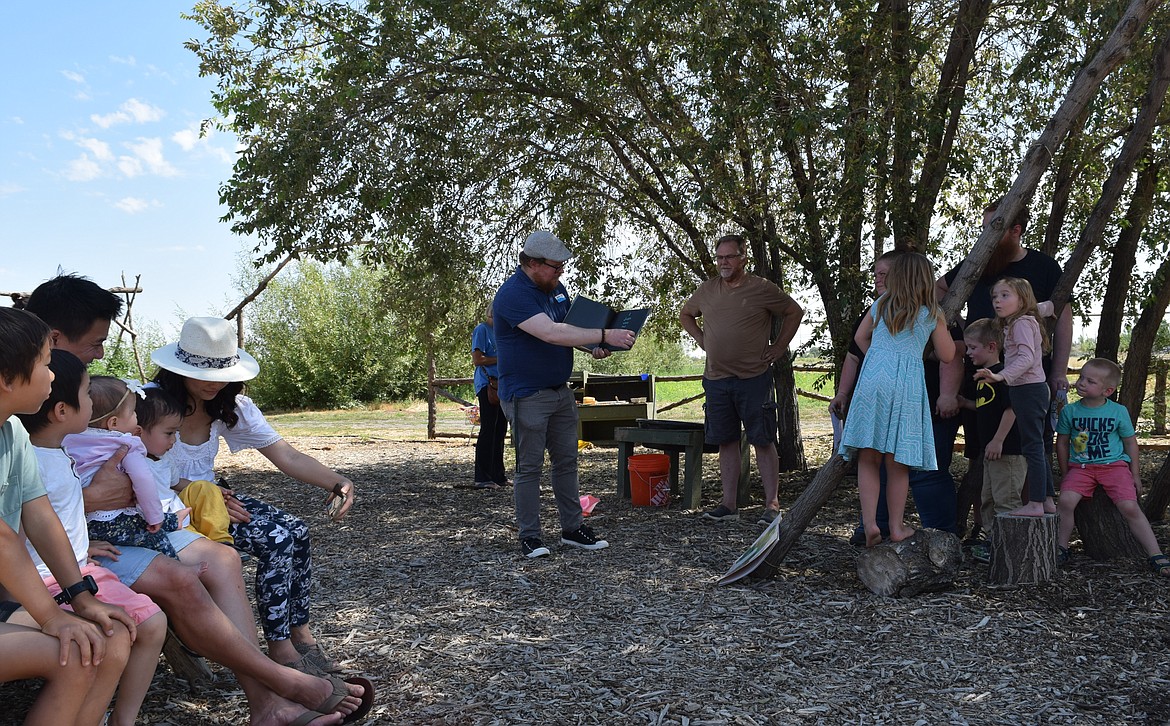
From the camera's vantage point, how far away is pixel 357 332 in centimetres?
2389

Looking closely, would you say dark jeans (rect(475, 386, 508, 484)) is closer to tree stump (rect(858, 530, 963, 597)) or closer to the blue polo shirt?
the blue polo shirt

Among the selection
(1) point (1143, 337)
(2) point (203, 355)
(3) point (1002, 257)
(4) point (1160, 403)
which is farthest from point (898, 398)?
(4) point (1160, 403)

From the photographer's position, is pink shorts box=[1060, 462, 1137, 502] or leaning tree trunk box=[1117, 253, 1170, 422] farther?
leaning tree trunk box=[1117, 253, 1170, 422]

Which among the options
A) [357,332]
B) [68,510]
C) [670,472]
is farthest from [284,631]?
[357,332]

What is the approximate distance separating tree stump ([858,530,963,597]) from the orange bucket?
249cm

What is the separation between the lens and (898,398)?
168 inches

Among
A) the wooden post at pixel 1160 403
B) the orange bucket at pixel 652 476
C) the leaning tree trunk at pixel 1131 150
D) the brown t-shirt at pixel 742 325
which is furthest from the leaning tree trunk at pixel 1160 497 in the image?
the wooden post at pixel 1160 403

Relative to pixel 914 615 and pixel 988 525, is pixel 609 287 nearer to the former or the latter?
pixel 988 525

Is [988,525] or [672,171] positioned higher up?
[672,171]

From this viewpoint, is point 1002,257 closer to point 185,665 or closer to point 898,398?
point 898,398

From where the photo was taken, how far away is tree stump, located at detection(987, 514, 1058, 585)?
412 cm

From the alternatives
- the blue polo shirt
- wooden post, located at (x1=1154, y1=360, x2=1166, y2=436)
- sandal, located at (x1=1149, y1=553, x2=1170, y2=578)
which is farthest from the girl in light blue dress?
wooden post, located at (x1=1154, y1=360, x2=1166, y2=436)

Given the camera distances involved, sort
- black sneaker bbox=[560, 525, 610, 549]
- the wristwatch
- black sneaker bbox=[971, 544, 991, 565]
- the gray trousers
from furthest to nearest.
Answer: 1. black sneaker bbox=[560, 525, 610, 549]
2. the gray trousers
3. black sneaker bbox=[971, 544, 991, 565]
4. the wristwatch

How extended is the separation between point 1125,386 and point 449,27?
573 centimetres
